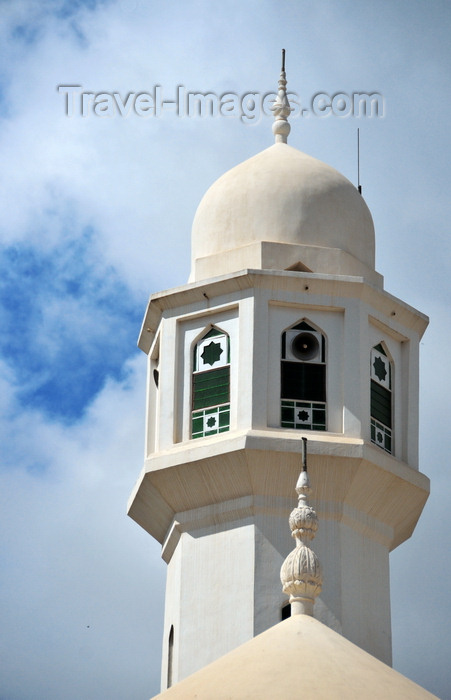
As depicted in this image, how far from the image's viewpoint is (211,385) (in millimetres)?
36812

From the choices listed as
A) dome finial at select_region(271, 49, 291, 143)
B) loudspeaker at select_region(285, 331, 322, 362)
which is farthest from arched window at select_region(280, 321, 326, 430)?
dome finial at select_region(271, 49, 291, 143)

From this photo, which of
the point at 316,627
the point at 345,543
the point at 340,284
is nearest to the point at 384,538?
the point at 345,543

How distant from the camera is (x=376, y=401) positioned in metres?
37.2

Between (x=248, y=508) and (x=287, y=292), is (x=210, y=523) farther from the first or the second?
(x=287, y=292)

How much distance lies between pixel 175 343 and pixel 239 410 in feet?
6.28

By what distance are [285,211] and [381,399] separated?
359 cm

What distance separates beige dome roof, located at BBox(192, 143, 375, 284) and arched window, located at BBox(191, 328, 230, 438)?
73.5 inches

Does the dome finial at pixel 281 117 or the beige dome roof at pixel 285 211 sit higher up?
the dome finial at pixel 281 117

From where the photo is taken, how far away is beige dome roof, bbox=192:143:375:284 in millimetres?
37969

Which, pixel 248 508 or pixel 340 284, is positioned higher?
pixel 340 284

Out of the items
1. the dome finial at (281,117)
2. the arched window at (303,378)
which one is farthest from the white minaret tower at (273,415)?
the dome finial at (281,117)

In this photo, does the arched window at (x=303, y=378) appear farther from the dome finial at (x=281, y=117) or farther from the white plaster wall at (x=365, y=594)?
the dome finial at (x=281, y=117)

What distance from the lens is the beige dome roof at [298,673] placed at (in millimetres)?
27406

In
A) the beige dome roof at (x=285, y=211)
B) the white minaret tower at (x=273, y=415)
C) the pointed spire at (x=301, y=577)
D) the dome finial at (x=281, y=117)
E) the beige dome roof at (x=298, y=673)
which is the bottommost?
the beige dome roof at (x=298, y=673)
